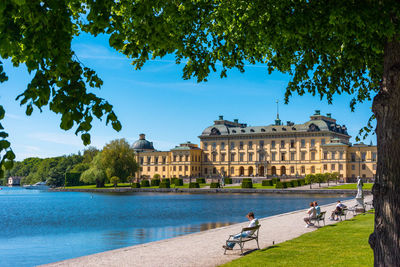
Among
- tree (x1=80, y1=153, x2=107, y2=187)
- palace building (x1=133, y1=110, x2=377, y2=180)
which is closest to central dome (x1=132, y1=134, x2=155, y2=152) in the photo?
palace building (x1=133, y1=110, x2=377, y2=180)

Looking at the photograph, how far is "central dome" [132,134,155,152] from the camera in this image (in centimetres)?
12316

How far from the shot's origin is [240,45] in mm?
9945

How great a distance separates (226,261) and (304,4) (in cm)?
628

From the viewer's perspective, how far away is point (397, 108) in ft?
23.0

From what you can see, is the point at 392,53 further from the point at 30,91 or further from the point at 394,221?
the point at 30,91

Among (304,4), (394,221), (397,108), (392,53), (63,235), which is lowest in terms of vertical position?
(63,235)

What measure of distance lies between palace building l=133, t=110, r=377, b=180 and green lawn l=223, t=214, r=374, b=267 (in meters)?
82.3

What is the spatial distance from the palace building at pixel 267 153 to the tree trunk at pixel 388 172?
294 feet

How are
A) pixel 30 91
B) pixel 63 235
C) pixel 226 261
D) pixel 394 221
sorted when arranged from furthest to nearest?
pixel 63 235, pixel 226 261, pixel 394 221, pixel 30 91

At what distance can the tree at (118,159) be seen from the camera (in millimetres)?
83438

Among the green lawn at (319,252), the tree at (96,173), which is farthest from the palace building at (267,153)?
the green lawn at (319,252)

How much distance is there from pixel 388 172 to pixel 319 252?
5129mm

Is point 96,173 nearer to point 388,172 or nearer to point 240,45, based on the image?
point 240,45

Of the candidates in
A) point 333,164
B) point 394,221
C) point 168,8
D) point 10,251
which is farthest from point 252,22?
point 333,164
